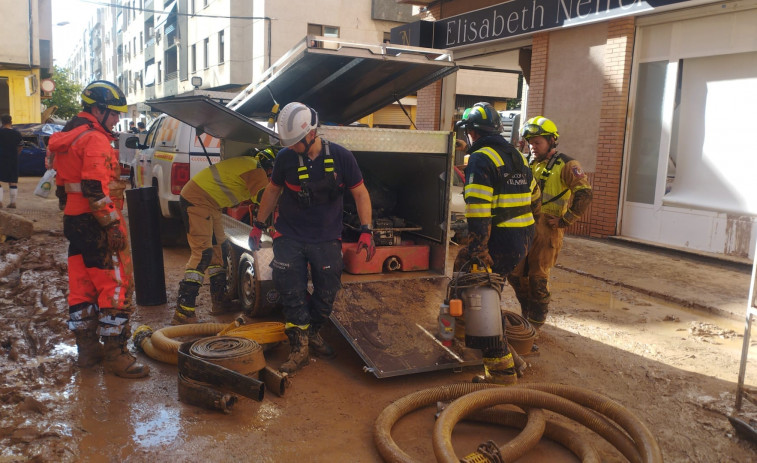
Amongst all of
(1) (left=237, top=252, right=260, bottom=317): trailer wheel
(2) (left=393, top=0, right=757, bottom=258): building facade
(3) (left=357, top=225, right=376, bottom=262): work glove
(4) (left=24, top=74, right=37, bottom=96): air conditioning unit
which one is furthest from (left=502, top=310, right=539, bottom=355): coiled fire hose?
(4) (left=24, top=74, right=37, bottom=96): air conditioning unit

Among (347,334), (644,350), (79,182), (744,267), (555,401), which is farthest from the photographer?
(744,267)

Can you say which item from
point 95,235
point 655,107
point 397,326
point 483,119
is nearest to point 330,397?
point 397,326

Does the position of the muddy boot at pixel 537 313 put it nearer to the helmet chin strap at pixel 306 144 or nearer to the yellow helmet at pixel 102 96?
the helmet chin strap at pixel 306 144

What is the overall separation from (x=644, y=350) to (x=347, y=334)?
104 inches

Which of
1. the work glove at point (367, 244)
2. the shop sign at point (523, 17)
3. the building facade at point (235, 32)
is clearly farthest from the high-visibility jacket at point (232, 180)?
the building facade at point (235, 32)

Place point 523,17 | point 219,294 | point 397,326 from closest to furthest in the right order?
1. point 397,326
2. point 219,294
3. point 523,17

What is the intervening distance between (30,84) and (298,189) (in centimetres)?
2583

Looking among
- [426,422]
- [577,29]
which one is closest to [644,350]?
[426,422]

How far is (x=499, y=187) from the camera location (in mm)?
4246

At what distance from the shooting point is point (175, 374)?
4.43m

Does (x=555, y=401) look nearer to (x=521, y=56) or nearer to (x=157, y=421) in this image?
(x=157, y=421)

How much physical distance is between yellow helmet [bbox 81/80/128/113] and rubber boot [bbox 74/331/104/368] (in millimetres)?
1666

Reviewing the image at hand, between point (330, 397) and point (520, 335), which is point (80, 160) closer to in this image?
point (330, 397)

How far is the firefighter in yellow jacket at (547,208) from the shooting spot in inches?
198
